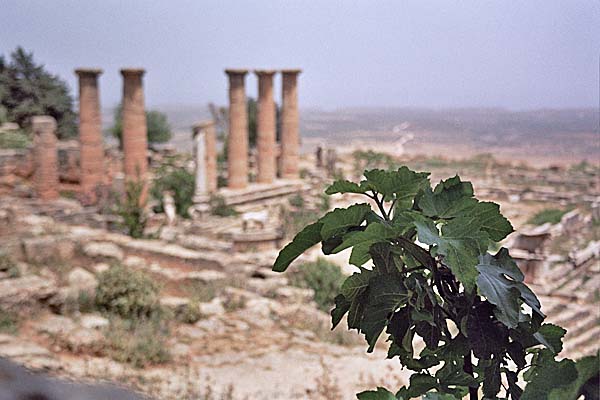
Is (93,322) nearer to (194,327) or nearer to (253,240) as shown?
(194,327)

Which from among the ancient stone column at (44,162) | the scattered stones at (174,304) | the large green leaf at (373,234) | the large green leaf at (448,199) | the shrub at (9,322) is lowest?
the scattered stones at (174,304)

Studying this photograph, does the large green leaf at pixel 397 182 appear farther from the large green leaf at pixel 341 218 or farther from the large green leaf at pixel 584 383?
the large green leaf at pixel 584 383

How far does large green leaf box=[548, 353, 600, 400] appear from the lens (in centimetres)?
72

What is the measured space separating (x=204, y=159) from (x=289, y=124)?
433cm

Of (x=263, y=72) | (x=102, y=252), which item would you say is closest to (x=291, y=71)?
(x=263, y=72)

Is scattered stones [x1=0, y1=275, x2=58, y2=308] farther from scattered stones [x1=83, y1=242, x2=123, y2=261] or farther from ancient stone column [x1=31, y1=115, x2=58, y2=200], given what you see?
ancient stone column [x1=31, y1=115, x2=58, y2=200]

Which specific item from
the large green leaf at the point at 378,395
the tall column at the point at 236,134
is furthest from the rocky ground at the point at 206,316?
the tall column at the point at 236,134

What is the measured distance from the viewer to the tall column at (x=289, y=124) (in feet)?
72.3

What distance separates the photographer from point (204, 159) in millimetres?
18750

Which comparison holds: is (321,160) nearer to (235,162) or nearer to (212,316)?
(235,162)

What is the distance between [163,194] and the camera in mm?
17469

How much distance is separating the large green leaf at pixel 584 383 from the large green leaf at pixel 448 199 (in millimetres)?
302

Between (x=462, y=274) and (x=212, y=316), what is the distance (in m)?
7.42

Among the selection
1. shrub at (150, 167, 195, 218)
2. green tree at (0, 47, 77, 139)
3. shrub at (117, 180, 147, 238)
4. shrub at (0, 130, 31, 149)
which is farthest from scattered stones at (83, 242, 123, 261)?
green tree at (0, 47, 77, 139)
